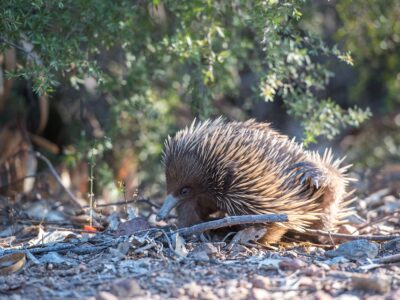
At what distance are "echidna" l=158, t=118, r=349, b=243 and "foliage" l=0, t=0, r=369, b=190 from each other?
0.79 meters

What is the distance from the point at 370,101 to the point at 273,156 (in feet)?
19.6

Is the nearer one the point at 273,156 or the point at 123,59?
the point at 273,156

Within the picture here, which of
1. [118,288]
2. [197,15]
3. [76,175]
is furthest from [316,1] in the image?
[118,288]

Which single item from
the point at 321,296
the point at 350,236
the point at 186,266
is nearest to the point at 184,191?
the point at 186,266

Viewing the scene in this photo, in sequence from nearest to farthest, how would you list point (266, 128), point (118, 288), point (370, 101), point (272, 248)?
point (118, 288) → point (272, 248) → point (266, 128) → point (370, 101)

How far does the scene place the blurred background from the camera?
5488mm

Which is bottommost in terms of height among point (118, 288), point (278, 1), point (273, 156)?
point (118, 288)

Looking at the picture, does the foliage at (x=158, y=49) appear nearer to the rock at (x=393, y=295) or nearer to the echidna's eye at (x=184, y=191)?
the echidna's eye at (x=184, y=191)

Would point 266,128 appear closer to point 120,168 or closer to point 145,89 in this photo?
point 145,89

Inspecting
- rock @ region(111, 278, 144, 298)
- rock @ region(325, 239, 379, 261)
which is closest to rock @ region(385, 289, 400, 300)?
rock @ region(325, 239, 379, 261)

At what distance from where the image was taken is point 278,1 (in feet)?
17.3

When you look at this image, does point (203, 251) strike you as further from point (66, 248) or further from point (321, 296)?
point (321, 296)

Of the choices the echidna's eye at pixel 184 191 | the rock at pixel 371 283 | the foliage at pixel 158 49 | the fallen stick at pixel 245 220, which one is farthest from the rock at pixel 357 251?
the foliage at pixel 158 49

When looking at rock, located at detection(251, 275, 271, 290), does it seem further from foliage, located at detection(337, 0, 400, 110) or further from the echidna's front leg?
foliage, located at detection(337, 0, 400, 110)
